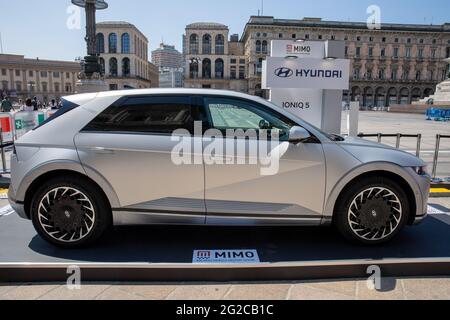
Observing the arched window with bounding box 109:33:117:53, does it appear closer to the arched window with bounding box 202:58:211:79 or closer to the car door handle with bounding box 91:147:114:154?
the arched window with bounding box 202:58:211:79

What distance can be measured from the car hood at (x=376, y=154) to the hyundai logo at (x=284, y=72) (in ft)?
13.9

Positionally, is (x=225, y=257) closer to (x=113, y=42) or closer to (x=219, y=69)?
(x=219, y=69)

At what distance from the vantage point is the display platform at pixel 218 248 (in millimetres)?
3168

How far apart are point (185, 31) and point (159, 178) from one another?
11624 cm

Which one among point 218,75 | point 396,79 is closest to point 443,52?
point 396,79

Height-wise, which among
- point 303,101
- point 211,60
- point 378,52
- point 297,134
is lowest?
point 297,134

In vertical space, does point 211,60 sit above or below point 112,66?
above

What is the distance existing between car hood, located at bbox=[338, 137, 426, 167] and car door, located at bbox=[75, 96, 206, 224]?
1597mm

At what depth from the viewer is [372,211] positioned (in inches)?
145

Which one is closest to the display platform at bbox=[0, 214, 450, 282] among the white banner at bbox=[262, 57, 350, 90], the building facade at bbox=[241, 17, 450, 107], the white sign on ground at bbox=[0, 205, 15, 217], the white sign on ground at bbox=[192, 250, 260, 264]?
the white sign on ground at bbox=[192, 250, 260, 264]

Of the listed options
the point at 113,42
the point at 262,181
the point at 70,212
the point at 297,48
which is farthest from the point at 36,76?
the point at 262,181

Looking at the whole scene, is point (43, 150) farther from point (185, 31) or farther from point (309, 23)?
point (185, 31)

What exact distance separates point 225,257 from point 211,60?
11504 cm

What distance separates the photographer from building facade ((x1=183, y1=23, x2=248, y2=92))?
366 feet
